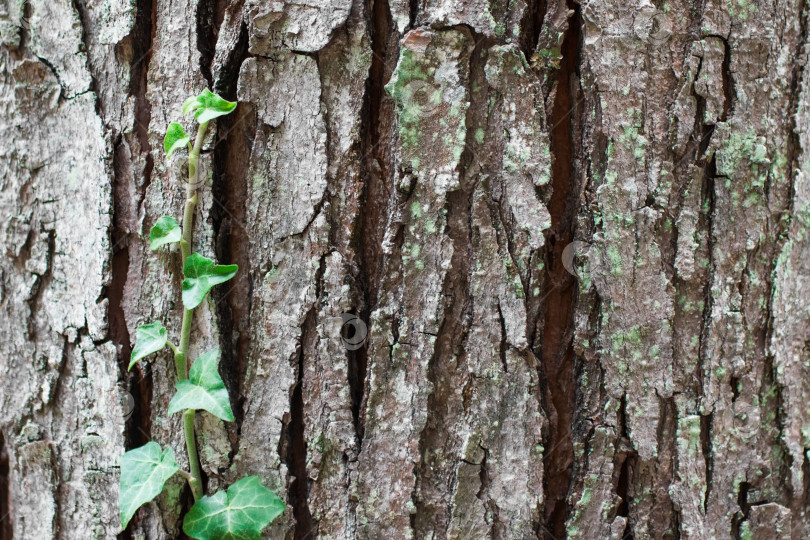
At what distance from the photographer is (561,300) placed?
88cm

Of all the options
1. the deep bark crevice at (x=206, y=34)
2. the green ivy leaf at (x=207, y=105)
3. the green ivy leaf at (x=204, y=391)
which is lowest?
the green ivy leaf at (x=204, y=391)

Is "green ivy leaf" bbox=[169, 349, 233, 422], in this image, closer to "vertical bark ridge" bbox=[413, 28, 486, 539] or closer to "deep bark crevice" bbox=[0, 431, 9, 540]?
"vertical bark ridge" bbox=[413, 28, 486, 539]

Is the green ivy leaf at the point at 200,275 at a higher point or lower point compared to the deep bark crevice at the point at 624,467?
higher

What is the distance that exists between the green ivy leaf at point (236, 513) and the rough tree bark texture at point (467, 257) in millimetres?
35

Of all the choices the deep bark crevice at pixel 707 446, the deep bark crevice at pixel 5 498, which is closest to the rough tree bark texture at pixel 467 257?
the deep bark crevice at pixel 707 446

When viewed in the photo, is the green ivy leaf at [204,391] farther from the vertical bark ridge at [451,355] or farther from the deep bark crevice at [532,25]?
the deep bark crevice at [532,25]

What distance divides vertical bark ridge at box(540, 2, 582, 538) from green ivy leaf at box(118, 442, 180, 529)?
22.9 inches

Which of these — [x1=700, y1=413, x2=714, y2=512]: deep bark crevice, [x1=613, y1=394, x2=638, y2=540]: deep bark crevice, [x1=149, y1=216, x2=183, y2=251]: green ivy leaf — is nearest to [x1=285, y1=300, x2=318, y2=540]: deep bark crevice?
[x1=149, y1=216, x2=183, y2=251]: green ivy leaf

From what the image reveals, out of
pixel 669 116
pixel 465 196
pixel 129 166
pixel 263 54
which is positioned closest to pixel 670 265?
pixel 669 116

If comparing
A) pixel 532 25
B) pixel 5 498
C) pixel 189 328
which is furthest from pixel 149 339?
pixel 532 25

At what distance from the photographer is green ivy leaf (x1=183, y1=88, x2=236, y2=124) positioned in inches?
31.4

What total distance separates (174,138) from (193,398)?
385 mm

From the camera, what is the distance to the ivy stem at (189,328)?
2.76 feet

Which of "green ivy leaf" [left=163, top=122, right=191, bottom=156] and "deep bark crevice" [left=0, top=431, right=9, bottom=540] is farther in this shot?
"deep bark crevice" [left=0, top=431, right=9, bottom=540]
